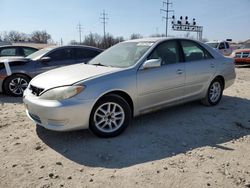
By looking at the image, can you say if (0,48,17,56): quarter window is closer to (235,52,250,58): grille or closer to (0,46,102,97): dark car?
→ (0,46,102,97): dark car

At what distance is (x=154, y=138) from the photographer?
4234mm

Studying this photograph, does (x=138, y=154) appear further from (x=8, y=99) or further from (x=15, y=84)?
(x=15, y=84)

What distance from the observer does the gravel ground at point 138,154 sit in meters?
3.08

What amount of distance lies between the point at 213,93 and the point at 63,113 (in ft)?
12.0

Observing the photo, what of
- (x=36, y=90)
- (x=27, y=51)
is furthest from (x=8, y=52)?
(x=36, y=90)

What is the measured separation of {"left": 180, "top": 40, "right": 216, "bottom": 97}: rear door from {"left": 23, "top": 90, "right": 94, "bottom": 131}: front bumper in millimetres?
2245

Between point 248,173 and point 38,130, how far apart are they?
3.28 meters

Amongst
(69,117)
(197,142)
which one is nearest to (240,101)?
(197,142)

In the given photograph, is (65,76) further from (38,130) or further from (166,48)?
(166,48)

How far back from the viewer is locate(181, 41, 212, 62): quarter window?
17.7ft

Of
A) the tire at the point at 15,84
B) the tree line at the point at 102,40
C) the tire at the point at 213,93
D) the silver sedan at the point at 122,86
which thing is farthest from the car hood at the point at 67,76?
the tree line at the point at 102,40

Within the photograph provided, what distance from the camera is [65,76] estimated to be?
4305mm

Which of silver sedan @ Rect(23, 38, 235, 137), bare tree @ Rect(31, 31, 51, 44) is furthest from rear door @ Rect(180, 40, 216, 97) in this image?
bare tree @ Rect(31, 31, 51, 44)

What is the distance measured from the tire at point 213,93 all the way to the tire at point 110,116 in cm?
236
